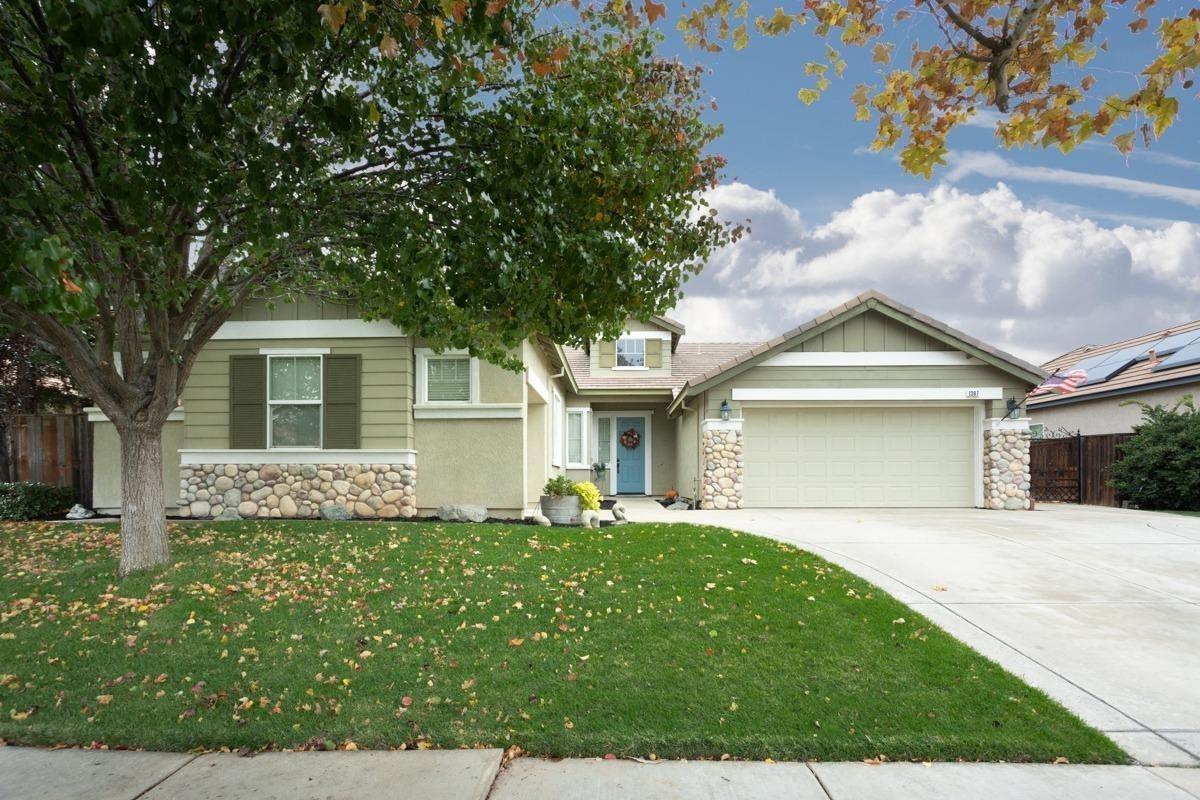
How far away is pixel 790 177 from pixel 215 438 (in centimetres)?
1052

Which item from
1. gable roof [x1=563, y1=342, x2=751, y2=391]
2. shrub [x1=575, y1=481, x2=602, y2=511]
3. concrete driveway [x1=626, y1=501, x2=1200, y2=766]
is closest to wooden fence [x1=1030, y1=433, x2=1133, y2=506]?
concrete driveway [x1=626, y1=501, x2=1200, y2=766]

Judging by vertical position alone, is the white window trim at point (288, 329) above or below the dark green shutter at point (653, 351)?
below

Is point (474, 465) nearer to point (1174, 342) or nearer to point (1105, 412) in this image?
point (1105, 412)

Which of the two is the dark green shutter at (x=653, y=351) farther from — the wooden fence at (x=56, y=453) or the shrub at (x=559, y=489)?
the wooden fence at (x=56, y=453)

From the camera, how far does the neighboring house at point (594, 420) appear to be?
11297 millimetres

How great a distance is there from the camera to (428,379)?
11570 mm

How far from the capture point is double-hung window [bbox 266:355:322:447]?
11.4 meters

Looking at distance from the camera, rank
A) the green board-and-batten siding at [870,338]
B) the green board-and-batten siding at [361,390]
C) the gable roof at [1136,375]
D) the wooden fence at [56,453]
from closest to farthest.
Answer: the green board-and-batten siding at [361,390] → the wooden fence at [56,453] → the green board-and-batten siding at [870,338] → the gable roof at [1136,375]

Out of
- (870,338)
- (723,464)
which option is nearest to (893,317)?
(870,338)

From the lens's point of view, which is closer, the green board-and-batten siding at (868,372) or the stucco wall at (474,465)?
the stucco wall at (474,465)

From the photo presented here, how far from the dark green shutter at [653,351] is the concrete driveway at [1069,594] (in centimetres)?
792

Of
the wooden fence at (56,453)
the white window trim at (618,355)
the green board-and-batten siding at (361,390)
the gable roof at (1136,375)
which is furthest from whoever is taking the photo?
the white window trim at (618,355)

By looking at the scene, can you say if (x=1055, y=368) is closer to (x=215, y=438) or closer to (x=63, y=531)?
(x=215, y=438)

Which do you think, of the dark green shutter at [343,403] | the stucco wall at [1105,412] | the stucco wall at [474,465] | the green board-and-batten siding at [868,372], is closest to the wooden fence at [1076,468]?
the stucco wall at [1105,412]
